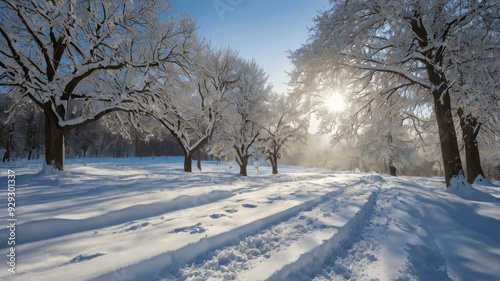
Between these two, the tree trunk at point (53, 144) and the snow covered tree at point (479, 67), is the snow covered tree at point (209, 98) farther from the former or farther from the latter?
the snow covered tree at point (479, 67)

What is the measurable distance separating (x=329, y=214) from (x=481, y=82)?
5.59m

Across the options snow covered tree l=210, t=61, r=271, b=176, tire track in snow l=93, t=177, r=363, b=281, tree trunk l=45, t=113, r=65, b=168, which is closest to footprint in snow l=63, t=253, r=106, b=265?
tire track in snow l=93, t=177, r=363, b=281

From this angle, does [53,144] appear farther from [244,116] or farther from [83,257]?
[244,116]

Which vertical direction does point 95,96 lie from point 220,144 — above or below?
above

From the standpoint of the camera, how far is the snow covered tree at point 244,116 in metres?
13.6

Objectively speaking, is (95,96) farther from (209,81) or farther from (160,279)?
(160,279)

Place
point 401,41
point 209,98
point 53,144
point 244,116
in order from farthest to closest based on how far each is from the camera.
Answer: point 244,116
point 209,98
point 53,144
point 401,41

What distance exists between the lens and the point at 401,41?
226 inches

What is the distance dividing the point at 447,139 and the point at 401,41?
11.4 ft

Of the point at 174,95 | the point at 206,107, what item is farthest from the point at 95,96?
the point at 206,107

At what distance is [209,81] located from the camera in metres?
13.1

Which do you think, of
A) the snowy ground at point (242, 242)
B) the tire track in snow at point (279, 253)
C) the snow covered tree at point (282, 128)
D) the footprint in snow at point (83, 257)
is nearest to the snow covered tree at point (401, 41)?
the snowy ground at point (242, 242)

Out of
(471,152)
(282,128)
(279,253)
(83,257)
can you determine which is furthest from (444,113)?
(282,128)

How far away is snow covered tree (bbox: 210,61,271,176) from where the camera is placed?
13.6 m
